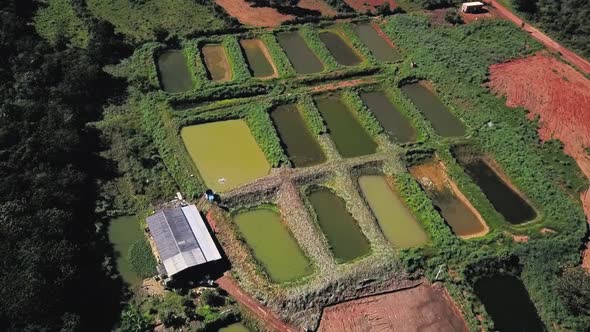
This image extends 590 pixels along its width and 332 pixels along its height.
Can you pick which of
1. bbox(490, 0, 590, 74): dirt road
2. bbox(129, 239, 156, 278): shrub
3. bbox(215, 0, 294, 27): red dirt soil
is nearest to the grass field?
bbox(215, 0, 294, 27): red dirt soil

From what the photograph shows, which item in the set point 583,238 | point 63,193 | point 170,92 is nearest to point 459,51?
point 583,238

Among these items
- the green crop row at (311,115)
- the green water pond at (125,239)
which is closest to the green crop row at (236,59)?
the green crop row at (311,115)

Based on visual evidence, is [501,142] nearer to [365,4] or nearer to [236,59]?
[365,4]

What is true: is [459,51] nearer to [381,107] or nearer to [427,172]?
[381,107]

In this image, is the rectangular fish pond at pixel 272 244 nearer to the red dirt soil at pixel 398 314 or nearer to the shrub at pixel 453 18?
the red dirt soil at pixel 398 314

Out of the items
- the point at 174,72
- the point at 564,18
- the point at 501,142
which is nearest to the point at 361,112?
the point at 501,142
